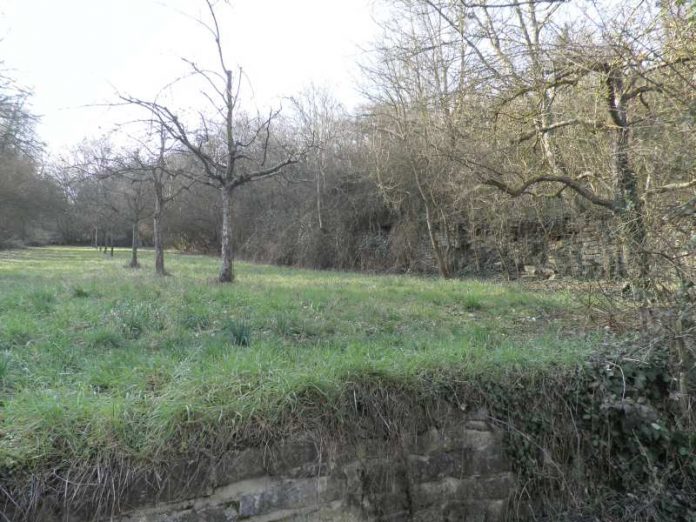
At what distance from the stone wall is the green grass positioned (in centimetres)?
30

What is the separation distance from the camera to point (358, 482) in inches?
126

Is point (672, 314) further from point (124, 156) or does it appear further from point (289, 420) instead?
point (124, 156)

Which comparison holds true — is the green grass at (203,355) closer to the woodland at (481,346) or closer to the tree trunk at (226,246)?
the woodland at (481,346)

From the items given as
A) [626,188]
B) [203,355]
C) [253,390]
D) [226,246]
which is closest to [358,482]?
[253,390]

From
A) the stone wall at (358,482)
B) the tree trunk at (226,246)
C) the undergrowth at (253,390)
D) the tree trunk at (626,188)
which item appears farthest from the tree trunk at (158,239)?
the tree trunk at (626,188)

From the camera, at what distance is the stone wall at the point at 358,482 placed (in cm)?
283

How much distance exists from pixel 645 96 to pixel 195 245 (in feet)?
105

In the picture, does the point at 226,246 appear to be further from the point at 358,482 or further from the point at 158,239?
the point at 358,482

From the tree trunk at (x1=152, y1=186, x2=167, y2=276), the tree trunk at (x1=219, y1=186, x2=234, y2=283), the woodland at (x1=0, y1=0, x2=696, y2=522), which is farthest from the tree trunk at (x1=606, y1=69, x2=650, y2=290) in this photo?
the tree trunk at (x1=152, y1=186, x2=167, y2=276)

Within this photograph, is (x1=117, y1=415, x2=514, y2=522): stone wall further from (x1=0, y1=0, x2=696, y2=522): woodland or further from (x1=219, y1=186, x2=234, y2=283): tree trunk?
(x1=219, y1=186, x2=234, y2=283): tree trunk

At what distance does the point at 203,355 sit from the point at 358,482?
1961mm

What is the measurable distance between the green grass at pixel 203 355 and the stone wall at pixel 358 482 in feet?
0.99

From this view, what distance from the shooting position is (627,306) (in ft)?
16.8

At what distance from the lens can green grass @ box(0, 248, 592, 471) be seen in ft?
9.30
